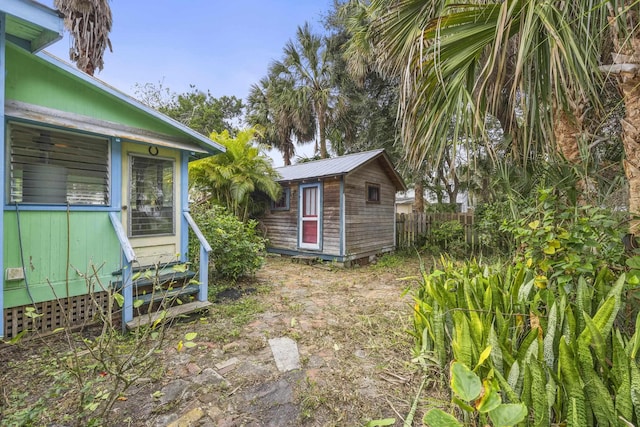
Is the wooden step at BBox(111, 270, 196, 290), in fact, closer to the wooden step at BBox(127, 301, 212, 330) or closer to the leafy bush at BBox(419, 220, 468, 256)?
the wooden step at BBox(127, 301, 212, 330)

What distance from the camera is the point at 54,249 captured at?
3.29 meters

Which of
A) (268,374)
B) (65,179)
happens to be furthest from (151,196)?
(268,374)

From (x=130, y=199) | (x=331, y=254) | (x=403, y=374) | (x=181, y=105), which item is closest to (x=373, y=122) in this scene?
(x=331, y=254)

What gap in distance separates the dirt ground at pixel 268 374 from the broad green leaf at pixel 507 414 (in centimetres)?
104

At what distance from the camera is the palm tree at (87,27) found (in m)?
6.90

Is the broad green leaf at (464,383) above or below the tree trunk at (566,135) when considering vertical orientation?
→ below

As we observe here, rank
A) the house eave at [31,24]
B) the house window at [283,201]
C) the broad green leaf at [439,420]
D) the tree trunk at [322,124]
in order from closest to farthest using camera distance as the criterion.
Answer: the broad green leaf at [439,420], the house eave at [31,24], the house window at [283,201], the tree trunk at [322,124]

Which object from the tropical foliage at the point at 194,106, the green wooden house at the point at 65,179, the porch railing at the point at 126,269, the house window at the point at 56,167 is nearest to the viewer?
the green wooden house at the point at 65,179

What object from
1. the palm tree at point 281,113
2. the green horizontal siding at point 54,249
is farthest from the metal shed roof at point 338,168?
the green horizontal siding at point 54,249

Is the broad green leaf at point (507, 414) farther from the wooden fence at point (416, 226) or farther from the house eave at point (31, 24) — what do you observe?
the wooden fence at point (416, 226)

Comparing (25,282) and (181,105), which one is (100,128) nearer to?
(25,282)

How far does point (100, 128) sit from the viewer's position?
3529mm

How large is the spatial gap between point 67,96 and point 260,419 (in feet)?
13.0

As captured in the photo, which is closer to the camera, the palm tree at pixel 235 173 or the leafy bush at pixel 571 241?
the leafy bush at pixel 571 241
